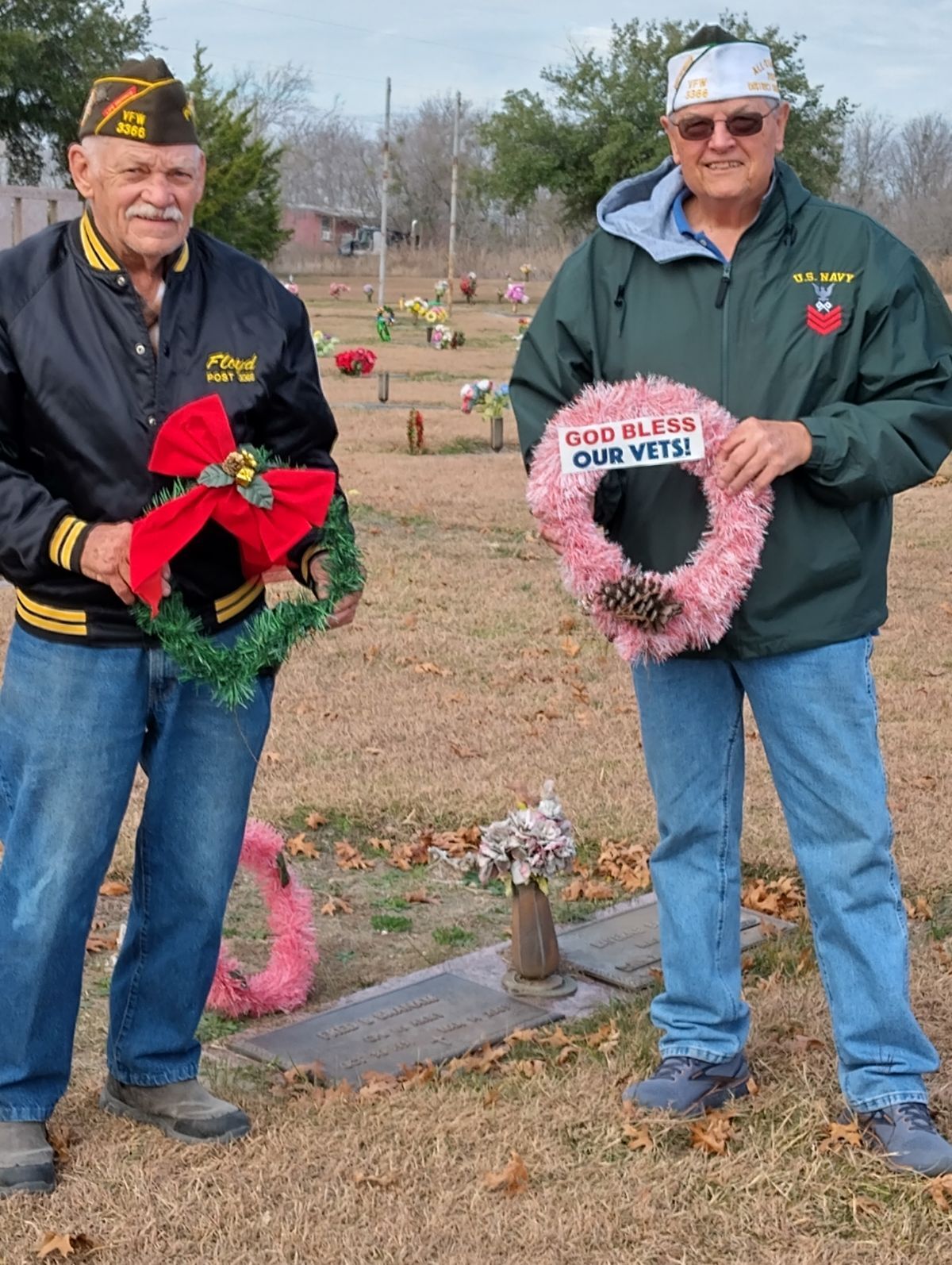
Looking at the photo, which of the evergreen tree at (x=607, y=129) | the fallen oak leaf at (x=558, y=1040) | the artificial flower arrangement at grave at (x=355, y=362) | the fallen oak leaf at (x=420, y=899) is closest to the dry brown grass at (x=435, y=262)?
the evergreen tree at (x=607, y=129)

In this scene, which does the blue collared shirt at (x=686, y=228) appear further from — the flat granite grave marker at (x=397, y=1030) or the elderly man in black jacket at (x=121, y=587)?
the flat granite grave marker at (x=397, y=1030)

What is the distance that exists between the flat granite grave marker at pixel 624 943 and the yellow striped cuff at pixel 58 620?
2.04m

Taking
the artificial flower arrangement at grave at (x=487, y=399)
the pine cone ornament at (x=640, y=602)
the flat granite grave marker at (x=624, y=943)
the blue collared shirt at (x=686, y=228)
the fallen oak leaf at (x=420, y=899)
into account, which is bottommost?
the fallen oak leaf at (x=420, y=899)

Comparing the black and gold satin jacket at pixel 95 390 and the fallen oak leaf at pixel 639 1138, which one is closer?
the black and gold satin jacket at pixel 95 390

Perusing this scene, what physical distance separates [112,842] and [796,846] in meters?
1.45

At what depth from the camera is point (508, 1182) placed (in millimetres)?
3350

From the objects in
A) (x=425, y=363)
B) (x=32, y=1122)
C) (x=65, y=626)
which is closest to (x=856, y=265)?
(x=65, y=626)

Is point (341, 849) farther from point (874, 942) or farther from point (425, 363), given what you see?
point (425, 363)

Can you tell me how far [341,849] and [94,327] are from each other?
9.24 ft

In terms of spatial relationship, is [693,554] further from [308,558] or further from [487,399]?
[487,399]

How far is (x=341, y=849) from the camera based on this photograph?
5.68 meters

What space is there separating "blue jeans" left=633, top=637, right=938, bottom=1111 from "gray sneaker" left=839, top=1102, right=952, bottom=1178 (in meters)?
0.03

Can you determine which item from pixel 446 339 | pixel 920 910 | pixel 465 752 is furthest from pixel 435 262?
pixel 920 910

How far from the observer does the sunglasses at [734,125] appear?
3236 mm
